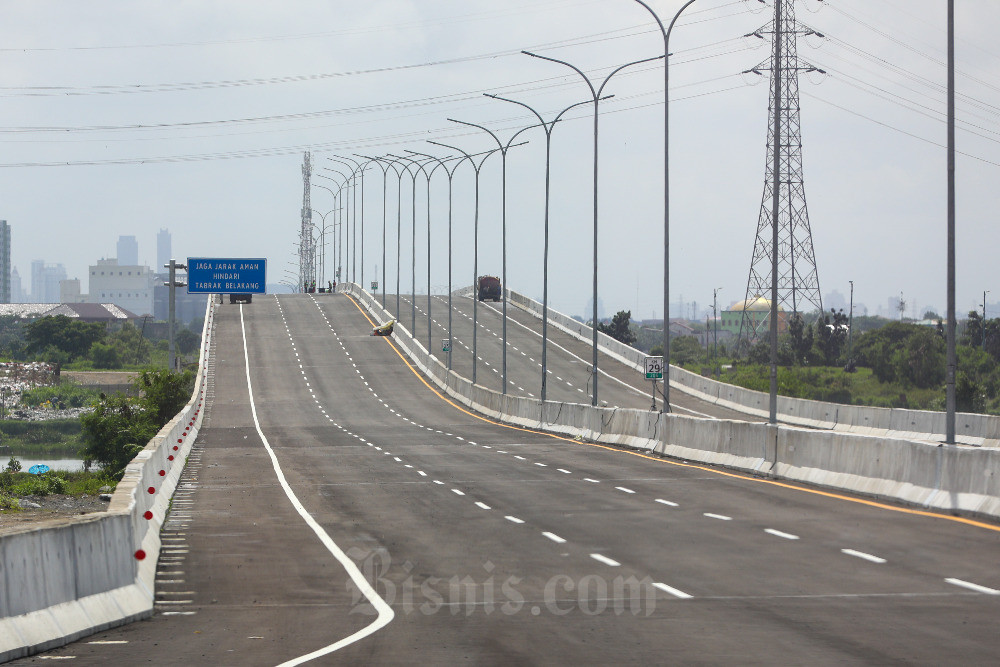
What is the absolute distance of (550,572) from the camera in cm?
1566

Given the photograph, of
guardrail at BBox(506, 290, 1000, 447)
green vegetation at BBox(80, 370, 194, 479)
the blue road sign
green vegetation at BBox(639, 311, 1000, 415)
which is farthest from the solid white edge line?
green vegetation at BBox(639, 311, 1000, 415)

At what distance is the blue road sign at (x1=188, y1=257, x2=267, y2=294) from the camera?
74750mm

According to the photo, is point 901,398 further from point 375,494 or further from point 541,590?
point 541,590

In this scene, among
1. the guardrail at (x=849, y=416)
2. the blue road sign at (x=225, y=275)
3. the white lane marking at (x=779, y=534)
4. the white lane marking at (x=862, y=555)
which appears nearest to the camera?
the white lane marking at (x=862, y=555)

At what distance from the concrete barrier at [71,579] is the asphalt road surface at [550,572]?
0.90ft

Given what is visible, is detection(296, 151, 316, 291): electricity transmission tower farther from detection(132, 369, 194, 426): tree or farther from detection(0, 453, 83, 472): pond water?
detection(132, 369, 194, 426): tree

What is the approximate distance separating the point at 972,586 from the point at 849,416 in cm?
3494

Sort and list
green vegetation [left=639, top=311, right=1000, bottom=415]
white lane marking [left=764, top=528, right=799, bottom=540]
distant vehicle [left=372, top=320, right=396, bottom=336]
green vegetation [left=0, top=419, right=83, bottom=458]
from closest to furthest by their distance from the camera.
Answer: white lane marking [left=764, top=528, right=799, bottom=540]
green vegetation [left=639, top=311, right=1000, bottom=415]
distant vehicle [left=372, top=320, right=396, bottom=336]
green vegetation [left=0, top=419, right=83, bottom=458]

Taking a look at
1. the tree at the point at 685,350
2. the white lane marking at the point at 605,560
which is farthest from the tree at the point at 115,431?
the tree at the point at 685,350

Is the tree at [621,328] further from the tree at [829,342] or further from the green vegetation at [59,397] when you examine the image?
the green vegetation at [59,397]

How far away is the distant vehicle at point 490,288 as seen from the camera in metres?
121

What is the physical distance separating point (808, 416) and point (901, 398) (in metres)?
43.6

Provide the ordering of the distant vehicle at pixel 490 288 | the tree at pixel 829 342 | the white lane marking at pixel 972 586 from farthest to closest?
the tree at pixel 829 342
the distant vehicle at pixel 490 288
the white lane marking at pixel 972 586

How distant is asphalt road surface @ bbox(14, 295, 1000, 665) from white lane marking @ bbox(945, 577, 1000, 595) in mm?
39
